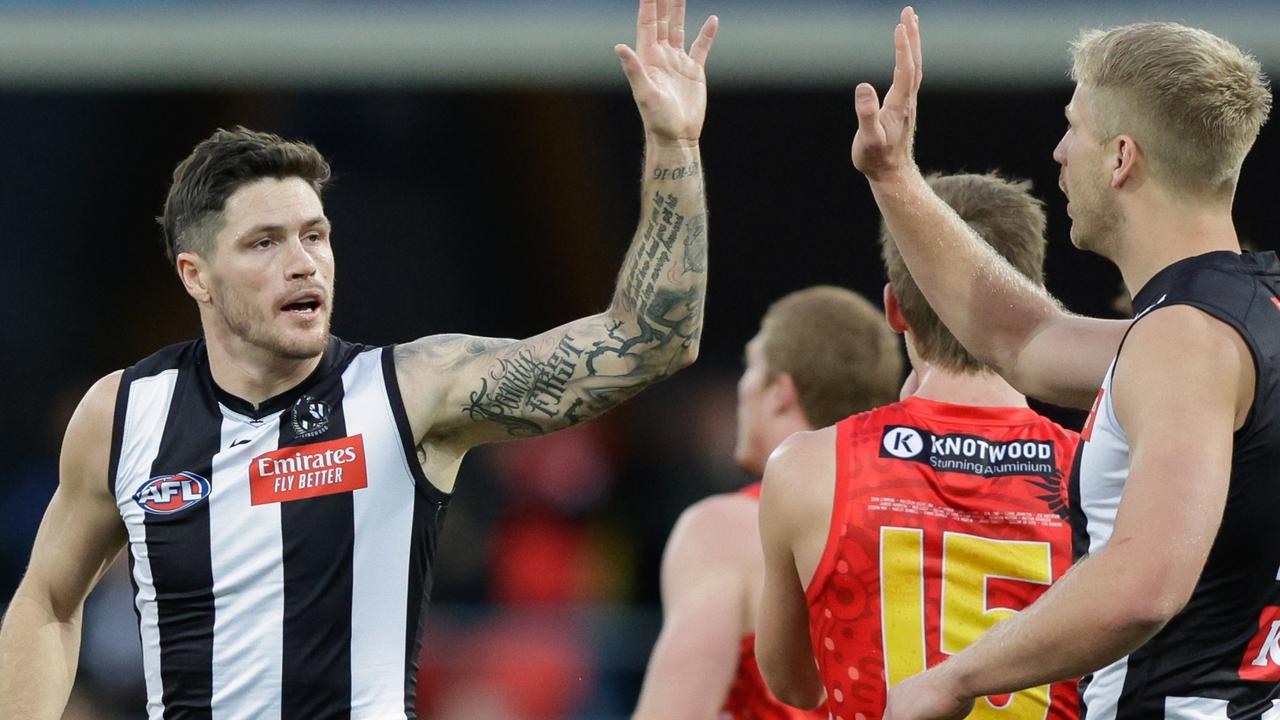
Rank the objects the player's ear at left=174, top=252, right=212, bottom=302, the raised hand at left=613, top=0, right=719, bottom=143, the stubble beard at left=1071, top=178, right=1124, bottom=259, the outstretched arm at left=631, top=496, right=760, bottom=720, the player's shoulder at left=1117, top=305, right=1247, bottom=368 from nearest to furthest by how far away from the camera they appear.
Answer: the player's shoulder at left=1117, top=305, right=1247, bottom=368
the stubble beard at left=1071, top=178, right=1124, bottom=259
the raised hand at left=613, top=0, right=719, bottom=143
the player's ear at left=174, top=252, right=212, bottom=302
the outstretched arm at left=631, top=496, right=760, bottom=720

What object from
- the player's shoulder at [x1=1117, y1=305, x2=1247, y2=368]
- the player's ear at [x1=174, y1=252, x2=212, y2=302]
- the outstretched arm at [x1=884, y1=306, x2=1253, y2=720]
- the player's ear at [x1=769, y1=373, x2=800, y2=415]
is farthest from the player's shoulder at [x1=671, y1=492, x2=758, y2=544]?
the player's shoulder at [x1=1117, y1=305, x2=1247, y2=368]

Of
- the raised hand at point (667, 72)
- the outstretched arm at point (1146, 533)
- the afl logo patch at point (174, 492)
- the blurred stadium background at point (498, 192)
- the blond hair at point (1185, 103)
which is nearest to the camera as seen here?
the outstretched arm at point (1146, 533)

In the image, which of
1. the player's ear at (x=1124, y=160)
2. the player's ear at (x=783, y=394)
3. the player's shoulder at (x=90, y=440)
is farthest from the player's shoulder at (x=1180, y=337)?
the player's shoulder at (x=90, y=440)

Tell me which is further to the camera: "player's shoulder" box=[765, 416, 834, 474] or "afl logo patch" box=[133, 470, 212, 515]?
"afl logo patch" box=[133, 470, 212, 515]

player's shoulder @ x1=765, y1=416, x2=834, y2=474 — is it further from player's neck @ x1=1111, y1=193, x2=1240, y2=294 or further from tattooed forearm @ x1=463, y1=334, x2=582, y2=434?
player's neck @ x1=1111, y1=193, x2=1240, y2=294

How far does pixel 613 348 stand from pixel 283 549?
861 millimetres

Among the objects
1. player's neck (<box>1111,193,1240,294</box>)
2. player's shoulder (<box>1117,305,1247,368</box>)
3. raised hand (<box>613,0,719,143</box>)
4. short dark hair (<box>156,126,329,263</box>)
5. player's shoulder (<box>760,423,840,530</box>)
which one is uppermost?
raised hand (<box>613,0,719,143</box>)

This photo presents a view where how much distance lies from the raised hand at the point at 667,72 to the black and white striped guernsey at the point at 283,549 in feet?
2.91

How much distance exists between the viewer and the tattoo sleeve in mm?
3301

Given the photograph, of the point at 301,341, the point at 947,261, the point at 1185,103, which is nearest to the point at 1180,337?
the point at 1185,103

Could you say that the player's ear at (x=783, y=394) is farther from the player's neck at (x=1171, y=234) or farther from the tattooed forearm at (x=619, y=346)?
the player's neck at (x=1171, y=234)

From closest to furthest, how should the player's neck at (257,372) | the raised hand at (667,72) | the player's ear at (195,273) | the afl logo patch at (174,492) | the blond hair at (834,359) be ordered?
the raised hand at (667,72), the afl logo patch at (174,492), the player's neck at (257,372), the player's ear at (195,273), the blond hair at (834,359)

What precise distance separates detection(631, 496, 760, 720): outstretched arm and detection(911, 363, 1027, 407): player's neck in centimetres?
88

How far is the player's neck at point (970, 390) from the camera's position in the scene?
3.42 m
